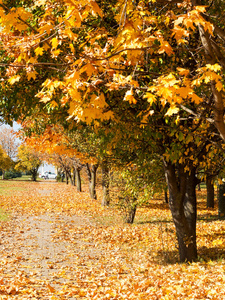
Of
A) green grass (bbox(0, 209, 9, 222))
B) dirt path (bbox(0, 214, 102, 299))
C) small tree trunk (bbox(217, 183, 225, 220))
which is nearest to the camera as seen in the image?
dirt path (bbox(0, 214, 102, 299))

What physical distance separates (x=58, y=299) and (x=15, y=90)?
435 cm

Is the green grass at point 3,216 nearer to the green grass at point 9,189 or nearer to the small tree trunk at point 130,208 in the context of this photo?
the small tree trunk at point 130,208

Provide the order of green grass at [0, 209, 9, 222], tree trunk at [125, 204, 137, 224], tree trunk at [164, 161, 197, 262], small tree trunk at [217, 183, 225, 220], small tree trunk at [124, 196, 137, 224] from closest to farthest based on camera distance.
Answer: tree trunk at [164, 161, 197, 262] → small tree trunk at [124, 196, 137, 224] → green grass at [0, 209, 9, 222] → tree trunk at [125, 204, 137, 224] → small tree trunk at [217, 183, 225, 220]

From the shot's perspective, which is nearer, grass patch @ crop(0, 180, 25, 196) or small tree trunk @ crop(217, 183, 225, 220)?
small tree trunk @ crop(217, 183, 225, 220)

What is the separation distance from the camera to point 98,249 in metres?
10.6

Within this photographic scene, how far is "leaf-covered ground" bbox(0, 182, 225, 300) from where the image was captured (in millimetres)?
5887

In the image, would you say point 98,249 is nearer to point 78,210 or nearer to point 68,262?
point 68,262

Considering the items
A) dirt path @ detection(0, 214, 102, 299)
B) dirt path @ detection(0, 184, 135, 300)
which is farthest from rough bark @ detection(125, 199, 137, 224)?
dirt path @ detection(0, 214, 102, 299)

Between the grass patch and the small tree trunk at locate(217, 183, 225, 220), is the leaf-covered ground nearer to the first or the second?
the small tree trunk at locate(217, 183, 225, 220)

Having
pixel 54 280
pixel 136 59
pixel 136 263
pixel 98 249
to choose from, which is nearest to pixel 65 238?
pixel 98 249

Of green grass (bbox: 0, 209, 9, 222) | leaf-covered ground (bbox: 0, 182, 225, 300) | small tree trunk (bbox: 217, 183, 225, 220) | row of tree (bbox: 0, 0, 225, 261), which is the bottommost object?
leaf-covered ground (bbox: 0, 182, 225, 300)

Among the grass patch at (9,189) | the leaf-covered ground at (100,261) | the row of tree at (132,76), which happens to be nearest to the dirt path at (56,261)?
the leaf-covered ground at (100,261)

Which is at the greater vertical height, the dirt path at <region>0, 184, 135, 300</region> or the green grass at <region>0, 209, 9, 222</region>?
the green grass at <region>0, 209, 9, 222</region>

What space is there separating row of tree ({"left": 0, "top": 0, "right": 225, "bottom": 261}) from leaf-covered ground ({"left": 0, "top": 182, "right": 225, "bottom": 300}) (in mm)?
1456
